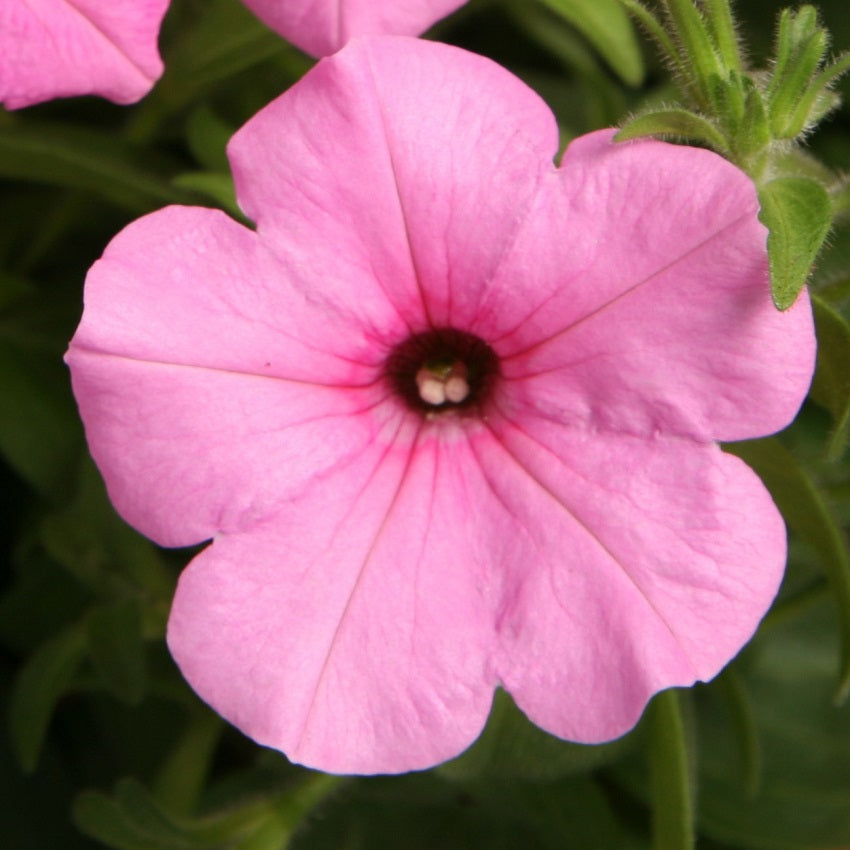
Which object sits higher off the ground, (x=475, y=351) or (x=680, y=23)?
A: (x=680, y=23)

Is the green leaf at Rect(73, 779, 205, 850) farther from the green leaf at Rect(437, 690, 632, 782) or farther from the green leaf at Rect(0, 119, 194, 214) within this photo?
the green leaf at Rect(0, 119, 194, 214)

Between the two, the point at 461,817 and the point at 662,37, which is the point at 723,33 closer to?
the point at 662,37

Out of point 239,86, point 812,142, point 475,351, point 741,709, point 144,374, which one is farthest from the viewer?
point 812,142

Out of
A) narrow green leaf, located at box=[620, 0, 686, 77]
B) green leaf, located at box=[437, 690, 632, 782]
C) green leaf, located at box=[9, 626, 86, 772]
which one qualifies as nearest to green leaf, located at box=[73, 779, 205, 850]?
green leaf, located at box=[9, 626, 86, 772]

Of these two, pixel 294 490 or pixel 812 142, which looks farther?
pixel 812 142

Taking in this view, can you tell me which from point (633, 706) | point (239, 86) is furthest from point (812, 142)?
point (633, 706)

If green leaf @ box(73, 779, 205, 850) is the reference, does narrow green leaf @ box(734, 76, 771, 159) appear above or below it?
above

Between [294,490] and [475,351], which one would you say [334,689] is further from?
[475,351]
